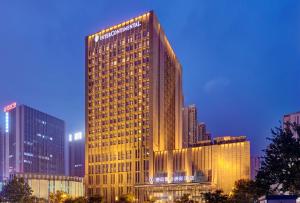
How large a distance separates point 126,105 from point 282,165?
9699 centimetres

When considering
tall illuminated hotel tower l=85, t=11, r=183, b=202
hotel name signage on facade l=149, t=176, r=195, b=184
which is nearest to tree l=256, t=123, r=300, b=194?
hotel name signage on facade l=149, t=176, r=195, b=184

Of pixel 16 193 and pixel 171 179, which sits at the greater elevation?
pixel 16 193

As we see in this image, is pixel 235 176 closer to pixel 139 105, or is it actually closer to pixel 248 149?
pixel 248 149

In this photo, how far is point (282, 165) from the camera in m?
28.6

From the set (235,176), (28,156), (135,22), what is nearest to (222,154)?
(235,176)

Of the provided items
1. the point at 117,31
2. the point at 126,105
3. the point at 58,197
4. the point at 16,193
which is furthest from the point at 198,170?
the point at 117,31

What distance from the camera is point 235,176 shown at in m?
101

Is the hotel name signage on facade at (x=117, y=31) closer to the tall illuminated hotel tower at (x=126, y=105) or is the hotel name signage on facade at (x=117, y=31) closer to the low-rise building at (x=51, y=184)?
the tall illuminated hotel tower at (x=126, y=105)

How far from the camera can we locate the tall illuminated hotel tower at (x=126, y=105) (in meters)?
118

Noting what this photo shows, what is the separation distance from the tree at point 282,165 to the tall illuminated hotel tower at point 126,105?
84.8 metres

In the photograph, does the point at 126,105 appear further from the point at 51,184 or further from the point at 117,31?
the point at 51,184

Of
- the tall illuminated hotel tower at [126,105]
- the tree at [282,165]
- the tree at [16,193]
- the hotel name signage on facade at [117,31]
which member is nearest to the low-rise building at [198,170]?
the tall illuminated hotel tower at [126,105]

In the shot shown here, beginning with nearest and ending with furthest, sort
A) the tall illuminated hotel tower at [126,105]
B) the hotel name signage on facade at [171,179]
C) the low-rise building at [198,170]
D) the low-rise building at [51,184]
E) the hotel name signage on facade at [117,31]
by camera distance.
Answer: the low-rise building at [198,170] → the hotel name signage on facade at [171,179] → the low-rise building at [51,184] → the tall illuminated hotel tower at [126,105] → the hotel name signage on facade at [117,31]

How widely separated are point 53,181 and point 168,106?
46807mm
